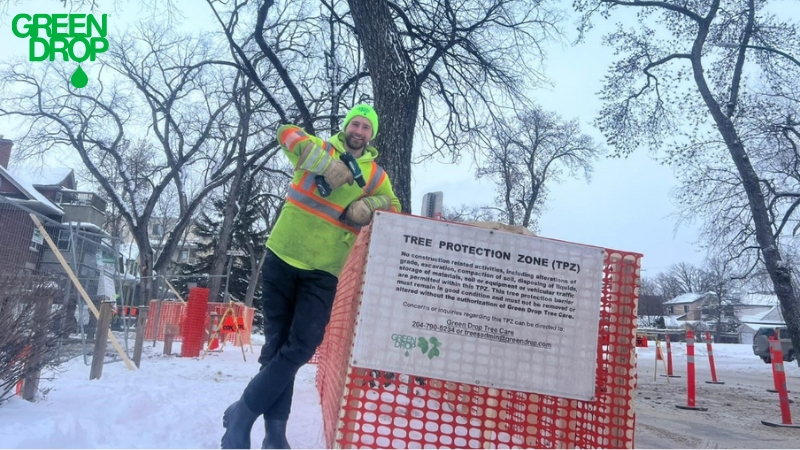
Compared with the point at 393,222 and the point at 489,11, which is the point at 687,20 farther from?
the point at 393,222

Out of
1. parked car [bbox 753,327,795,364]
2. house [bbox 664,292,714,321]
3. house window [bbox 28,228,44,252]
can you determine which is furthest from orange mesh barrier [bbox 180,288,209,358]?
house [bbox 664,292,714,321]

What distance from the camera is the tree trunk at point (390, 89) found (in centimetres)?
662

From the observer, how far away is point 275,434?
117 inches

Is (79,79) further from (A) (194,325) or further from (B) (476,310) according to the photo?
(B) (476,310)

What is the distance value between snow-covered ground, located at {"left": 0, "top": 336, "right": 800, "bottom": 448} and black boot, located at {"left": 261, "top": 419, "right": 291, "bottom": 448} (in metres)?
0.32

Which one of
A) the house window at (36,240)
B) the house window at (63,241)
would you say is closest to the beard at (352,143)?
the house window at (36,240)

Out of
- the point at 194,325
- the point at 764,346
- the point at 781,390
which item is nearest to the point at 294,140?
the point at 781,390

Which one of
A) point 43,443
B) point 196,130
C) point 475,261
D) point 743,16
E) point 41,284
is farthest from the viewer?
point 196,130

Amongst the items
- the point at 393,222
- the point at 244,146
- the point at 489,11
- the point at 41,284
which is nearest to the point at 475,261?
the point at 393,222

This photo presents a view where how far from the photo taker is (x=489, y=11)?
9227 mm

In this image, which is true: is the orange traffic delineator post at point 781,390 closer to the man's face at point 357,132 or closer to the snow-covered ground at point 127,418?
the snow-covered ground at point 127,418

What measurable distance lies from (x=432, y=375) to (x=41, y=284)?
3.00m

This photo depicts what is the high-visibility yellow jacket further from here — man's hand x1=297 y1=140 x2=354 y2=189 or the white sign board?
the white sign board

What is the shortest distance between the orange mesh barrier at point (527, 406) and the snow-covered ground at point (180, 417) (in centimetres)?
53
